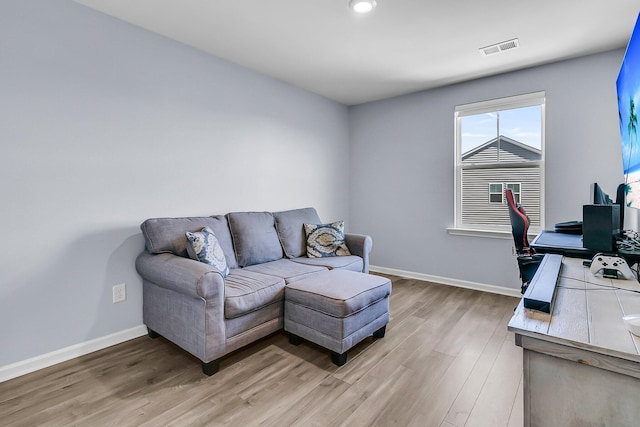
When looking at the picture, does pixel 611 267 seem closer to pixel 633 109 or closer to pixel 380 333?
pixel 633 109

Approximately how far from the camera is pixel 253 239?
289cm

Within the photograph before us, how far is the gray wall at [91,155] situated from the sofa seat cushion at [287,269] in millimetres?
746

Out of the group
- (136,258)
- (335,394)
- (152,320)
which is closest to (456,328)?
(335,394)

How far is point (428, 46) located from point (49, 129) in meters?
2.99

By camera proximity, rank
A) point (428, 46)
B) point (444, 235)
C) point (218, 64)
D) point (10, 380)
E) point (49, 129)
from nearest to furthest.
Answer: point (10, 380), point (49, 129), point (428, 46), point (218, 64), point (444, 235)

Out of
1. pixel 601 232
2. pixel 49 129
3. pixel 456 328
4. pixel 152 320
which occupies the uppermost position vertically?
pixel 49 129

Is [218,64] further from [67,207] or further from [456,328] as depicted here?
[456,328]

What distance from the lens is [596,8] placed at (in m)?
2.17

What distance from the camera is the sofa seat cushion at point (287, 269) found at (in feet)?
8.21

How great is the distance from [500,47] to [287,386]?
321 centimetres

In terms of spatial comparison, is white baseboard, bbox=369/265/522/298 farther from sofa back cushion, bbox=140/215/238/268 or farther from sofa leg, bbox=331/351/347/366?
sofa back cushion, bbox=140/215/238/268

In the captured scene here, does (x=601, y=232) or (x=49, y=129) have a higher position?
(x=49, y=129)

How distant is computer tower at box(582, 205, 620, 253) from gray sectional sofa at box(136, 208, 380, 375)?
1.80 metres

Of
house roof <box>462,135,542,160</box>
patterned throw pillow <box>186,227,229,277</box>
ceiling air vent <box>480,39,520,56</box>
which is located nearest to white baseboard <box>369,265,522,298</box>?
house roof <box>462,135,542,160</box>
